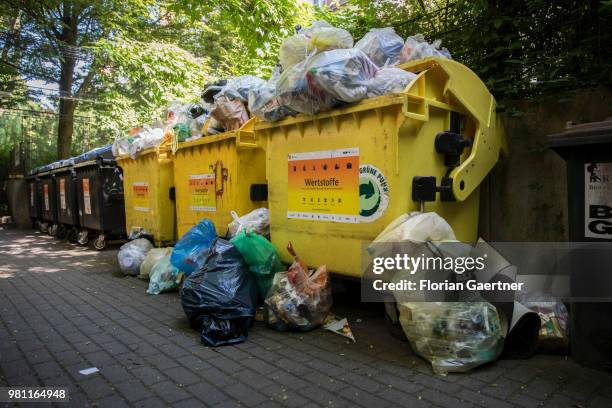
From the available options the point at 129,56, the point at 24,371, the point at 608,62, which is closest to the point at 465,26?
the point at 608,62

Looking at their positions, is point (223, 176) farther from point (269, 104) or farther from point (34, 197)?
point (34, 197)

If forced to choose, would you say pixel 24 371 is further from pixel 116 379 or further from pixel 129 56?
pixel 129 56

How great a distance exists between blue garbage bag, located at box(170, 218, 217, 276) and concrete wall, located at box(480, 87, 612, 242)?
8.37ft

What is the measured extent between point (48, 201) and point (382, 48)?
Result: 31.2 ft

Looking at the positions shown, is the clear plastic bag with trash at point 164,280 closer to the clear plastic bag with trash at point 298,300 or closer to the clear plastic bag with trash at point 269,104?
the clear plastic bag with trash at point 298,300

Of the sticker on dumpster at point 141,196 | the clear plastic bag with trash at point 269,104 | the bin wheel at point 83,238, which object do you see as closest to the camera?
the clear plastic bag with trash at point 269,104

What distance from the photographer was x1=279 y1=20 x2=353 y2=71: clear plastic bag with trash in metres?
3.30

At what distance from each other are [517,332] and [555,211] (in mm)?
1391

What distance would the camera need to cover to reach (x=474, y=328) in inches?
97.2

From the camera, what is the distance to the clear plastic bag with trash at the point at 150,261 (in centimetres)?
507

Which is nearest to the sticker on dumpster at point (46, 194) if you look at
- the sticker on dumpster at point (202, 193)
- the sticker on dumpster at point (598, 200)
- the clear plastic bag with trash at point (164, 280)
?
the sticker on dumpster at point (202, 193)

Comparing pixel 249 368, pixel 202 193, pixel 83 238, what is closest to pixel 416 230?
pixel 249 368

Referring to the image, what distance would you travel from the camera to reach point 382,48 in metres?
3.57

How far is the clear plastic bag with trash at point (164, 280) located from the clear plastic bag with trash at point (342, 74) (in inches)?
101
